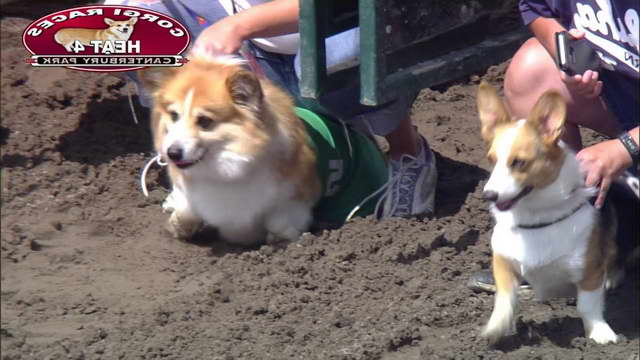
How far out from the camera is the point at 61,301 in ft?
12.5

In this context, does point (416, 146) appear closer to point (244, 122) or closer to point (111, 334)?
point (244, 122)

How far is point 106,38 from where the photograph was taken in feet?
12.7

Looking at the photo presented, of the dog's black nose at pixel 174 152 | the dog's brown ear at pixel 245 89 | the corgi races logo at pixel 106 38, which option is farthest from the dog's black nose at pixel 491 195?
the corgi races logo at pixel 106 38

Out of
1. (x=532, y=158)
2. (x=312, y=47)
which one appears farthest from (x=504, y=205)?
(x=312, y=47)

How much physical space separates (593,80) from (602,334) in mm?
748

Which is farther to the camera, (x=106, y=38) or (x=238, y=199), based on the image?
(x=238, y=199)

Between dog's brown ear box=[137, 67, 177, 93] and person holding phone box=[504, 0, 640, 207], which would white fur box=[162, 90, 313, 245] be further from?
→ person holding phone box=[504, 0, 640, 207]

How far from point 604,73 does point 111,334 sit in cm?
176

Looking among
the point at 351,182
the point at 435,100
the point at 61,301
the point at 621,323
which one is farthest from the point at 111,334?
the point at 435,100

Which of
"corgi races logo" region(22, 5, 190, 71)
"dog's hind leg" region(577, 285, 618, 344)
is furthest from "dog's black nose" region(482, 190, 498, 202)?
"corgi races logo" region(22, 5, 190, 71)

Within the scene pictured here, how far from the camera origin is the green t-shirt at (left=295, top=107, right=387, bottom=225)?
4.42 m

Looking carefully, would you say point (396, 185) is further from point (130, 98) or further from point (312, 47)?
point (130, 98)

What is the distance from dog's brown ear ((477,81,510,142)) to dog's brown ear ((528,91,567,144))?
13 cm

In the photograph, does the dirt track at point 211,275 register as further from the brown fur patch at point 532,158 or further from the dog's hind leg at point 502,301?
the brown fur patch at point 532,158
